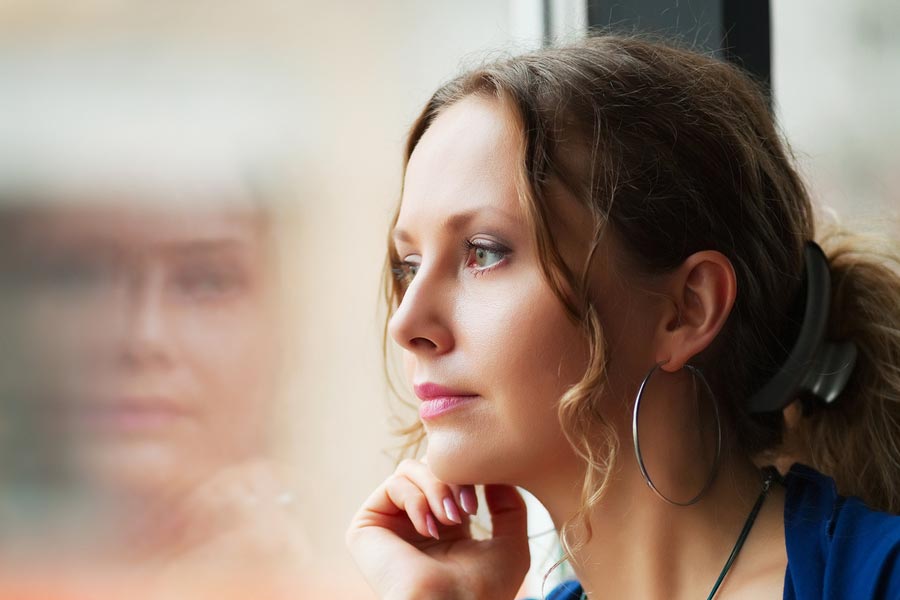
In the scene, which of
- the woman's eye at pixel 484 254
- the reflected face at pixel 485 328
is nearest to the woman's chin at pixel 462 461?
the reflected face at pixel 485 328

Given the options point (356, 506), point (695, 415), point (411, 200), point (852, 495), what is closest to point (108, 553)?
point (356, 506)

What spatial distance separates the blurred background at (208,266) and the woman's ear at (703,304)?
42cm

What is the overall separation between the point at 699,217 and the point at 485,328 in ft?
0.96

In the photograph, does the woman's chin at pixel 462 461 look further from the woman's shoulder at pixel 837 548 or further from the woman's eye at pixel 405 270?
the woman's shoulder at pixel 837 548

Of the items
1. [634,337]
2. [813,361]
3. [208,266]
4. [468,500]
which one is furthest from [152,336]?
[813,361]

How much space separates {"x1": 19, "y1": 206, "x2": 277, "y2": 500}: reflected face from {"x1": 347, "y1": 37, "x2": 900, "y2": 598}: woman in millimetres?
217

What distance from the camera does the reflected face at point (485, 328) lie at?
107 centimetres

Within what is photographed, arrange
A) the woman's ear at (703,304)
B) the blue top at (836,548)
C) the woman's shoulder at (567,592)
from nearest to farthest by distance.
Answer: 1. the blue top at (836,548)
2. the woman's ear at (703,304)
3. the woman's shoulder at (567,592)

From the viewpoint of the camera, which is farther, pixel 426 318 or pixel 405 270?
pixel 405 270

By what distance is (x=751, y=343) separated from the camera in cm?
121

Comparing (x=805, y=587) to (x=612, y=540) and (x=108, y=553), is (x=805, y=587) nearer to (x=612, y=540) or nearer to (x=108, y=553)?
(x=612, y=540)

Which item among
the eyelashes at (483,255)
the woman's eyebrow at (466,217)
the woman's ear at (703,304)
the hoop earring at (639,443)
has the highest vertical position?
the woman's eyebrow at (466,217)

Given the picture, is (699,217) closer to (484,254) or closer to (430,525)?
(484,254)

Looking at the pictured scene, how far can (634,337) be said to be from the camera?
112 centimetres
